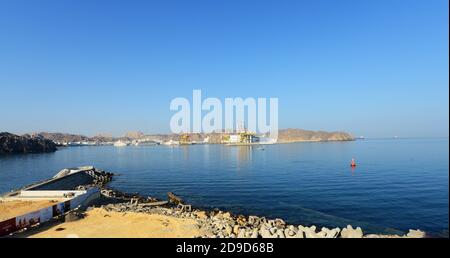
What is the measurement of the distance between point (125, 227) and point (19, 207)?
616 inches

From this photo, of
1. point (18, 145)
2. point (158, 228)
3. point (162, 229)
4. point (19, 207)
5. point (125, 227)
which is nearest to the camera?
point (162, 229)

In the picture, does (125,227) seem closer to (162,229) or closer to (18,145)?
(162,229)

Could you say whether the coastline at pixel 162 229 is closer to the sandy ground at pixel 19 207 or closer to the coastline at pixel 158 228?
the coastline at pixel 158 228

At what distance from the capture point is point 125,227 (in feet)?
75.0

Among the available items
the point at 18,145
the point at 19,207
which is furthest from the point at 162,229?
the point at 18,145

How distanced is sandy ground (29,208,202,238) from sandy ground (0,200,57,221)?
7.58 m

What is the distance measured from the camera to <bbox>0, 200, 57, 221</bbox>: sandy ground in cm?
2888

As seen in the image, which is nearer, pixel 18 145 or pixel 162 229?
pixel 162 229
